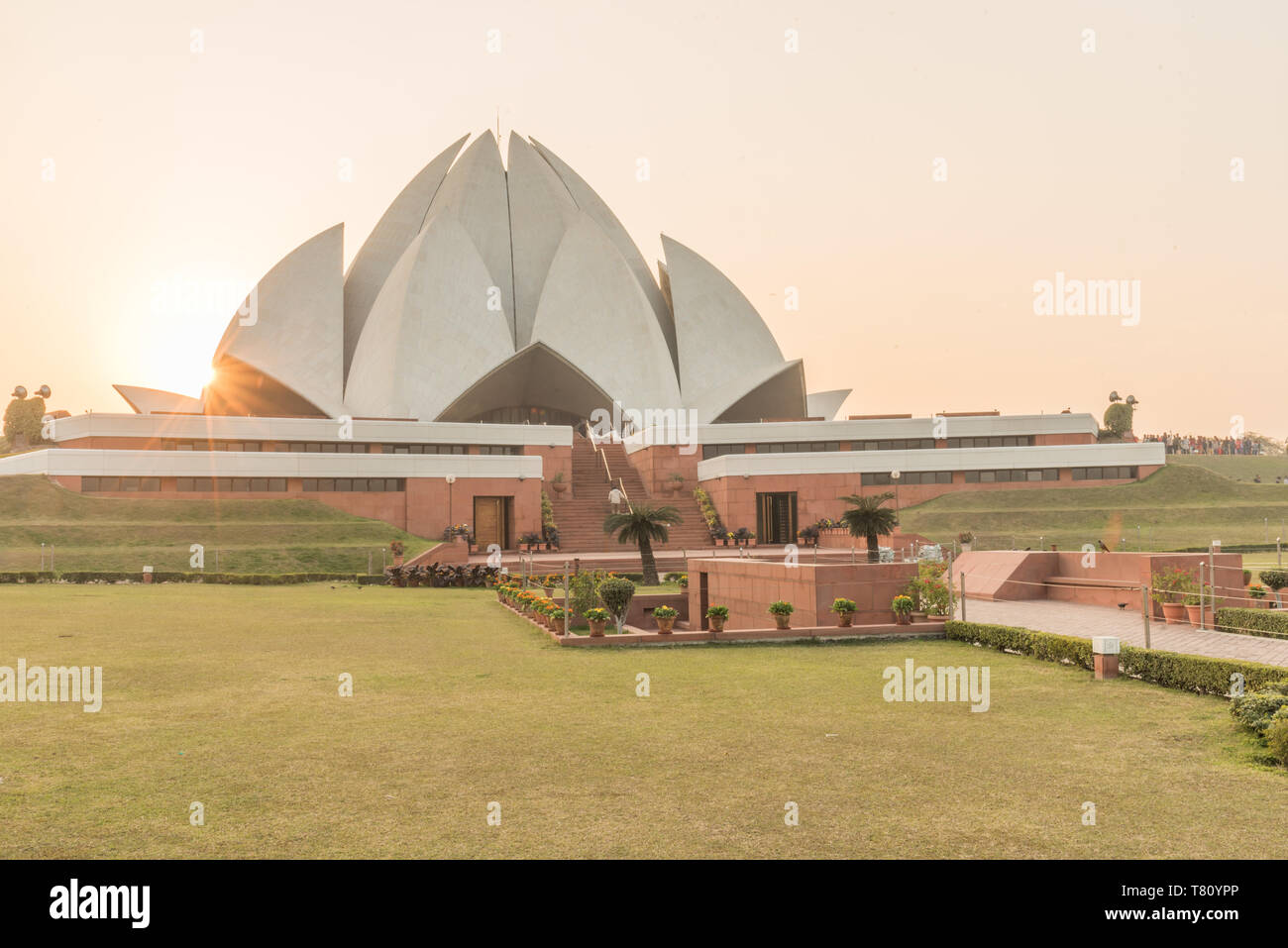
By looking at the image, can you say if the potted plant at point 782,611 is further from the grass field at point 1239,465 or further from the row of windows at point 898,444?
the grass field at point 1239,465

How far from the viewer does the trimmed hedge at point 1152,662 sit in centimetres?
852

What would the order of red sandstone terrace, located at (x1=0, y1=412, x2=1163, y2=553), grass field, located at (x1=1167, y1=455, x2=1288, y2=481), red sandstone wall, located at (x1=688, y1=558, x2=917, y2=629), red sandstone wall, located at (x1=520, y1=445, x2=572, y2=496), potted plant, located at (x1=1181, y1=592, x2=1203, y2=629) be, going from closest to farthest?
potted plant, located at (x1=1181, y1=592, x2=1203, y2=629) < red sandstone wall, located at (x1=688, y1=558, x2=917, y2=629) < red sandstone terrace, located at (x1=0, y1=412, x2=1163, y2=553) < red sandstone wall, located at (x1=520, y1=445, x2=572, y2=496) < grass field, located at (x1=1167, y1=455, x2=1288, y2=481)

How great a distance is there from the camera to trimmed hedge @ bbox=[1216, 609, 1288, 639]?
460 inches

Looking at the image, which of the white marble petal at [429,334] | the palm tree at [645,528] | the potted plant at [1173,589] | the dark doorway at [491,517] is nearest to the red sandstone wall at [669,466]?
the dark doorway at [491,517]

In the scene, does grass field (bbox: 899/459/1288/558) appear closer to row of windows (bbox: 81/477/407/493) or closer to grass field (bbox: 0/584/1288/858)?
row of windows (bbox: 81/477/407/493)

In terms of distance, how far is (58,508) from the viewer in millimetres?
29734

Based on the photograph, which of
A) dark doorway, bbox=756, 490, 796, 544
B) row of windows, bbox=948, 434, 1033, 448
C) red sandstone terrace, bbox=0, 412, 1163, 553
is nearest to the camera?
red sandstone terrace, bbox=0, 412, 1163, 553

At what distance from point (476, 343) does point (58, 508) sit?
21868 millimetres

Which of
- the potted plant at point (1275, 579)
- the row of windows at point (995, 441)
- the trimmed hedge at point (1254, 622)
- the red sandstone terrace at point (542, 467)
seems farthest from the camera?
the row of windows at point (995, 441)

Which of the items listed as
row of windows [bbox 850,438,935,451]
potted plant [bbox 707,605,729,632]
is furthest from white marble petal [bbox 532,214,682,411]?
potted plant [bbox 707,605,729,632]

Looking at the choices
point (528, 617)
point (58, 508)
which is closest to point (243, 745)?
point (528, 617)

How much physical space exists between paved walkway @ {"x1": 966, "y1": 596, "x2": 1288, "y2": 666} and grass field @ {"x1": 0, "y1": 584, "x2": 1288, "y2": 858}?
1523 mm

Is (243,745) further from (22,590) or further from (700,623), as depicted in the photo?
(22,590)

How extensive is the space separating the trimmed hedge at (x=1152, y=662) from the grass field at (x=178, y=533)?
63.2ft
